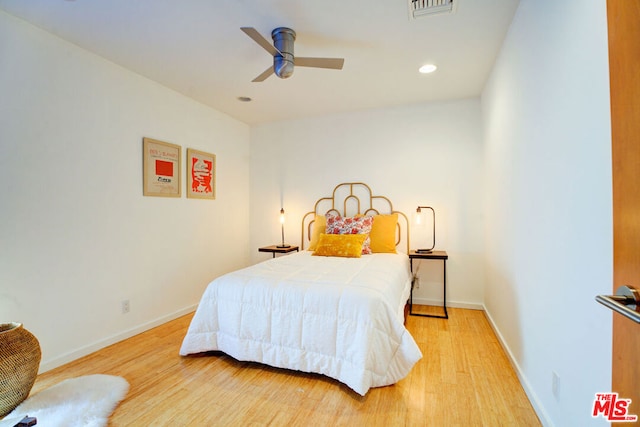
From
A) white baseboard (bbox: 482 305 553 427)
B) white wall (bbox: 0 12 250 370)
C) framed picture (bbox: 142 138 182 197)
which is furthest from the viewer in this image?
framed picture (bbox: 142 138 182 197)

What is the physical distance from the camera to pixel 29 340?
5.96 feet

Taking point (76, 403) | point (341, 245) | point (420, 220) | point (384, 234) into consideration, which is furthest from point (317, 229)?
point (76, 403)

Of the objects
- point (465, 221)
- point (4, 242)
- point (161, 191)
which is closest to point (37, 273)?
point (4, 242)

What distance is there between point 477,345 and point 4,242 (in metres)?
3.70

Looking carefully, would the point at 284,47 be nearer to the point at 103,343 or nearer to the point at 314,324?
the point at 314,324

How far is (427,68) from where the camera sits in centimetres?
282

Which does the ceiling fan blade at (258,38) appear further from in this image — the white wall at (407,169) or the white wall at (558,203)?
the white wall at (407,169)

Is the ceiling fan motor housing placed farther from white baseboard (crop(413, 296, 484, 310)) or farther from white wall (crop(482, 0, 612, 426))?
white baseboard (crop(413, 296, 484, 310))

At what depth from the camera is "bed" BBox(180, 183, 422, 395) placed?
188 cm

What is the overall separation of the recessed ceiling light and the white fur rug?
3.50 meters

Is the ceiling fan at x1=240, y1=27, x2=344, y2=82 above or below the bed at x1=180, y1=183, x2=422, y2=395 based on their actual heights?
above

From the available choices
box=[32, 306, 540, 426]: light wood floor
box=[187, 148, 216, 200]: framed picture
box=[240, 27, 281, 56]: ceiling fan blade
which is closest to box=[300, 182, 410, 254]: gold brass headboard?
box=[187, 148, 216, 200]: framed picture

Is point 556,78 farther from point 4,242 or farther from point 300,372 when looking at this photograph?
point 4,242
